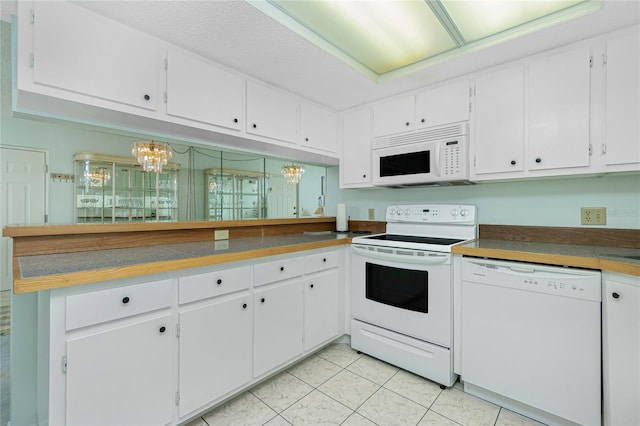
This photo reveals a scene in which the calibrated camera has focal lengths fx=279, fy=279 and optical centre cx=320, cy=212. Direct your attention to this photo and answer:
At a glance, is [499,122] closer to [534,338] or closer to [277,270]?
[534,338]

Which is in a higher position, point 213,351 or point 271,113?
point 271,113

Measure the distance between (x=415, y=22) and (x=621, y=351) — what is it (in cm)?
201

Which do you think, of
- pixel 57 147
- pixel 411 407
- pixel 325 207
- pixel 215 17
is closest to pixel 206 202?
pixel 57 147

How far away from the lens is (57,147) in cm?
167

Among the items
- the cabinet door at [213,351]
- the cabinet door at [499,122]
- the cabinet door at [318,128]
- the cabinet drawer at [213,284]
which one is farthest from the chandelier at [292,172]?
the cabinet door at [499,122]

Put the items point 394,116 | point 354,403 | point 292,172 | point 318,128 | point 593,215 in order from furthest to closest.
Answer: point 292,172, point 318,128, point 394,116, point 593,215, point 354,403

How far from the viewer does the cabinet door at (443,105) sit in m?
2.11

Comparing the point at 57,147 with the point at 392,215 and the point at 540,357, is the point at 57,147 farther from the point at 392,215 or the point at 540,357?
the point at 540,357

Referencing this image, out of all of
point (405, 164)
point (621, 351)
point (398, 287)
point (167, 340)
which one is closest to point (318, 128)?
point (405, 164)

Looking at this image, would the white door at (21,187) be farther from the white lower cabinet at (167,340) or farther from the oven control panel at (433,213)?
the oven control panel at (433,213)

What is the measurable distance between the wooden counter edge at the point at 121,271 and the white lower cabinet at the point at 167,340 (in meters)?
0.07

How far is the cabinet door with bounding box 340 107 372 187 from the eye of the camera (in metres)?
2.66

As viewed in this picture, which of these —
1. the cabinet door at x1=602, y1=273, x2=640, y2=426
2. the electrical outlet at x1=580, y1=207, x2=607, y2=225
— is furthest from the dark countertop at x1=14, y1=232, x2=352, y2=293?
the electrical outlet at x1=580, y1=207, x2=607, y2=225

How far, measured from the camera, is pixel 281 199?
278cm
